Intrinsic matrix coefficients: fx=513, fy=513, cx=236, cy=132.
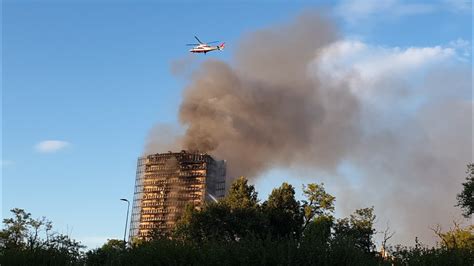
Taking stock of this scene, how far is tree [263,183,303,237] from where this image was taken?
227 ft

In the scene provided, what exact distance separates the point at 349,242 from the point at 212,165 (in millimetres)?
159291

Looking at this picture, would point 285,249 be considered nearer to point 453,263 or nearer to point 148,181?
point 453,263

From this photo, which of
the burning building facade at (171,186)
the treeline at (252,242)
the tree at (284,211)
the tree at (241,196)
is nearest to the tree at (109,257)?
the treeline at (252,242)

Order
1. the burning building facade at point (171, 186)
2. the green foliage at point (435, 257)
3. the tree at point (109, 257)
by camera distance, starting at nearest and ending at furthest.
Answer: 1. the green foliage at point (435, 257)
2. the tree at point (109, 257)
3. the burning building facade at point (171, 186)

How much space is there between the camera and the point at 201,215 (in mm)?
65750

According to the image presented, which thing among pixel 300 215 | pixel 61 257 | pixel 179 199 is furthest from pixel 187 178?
pixel 61 257

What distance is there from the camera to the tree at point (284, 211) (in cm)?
6912

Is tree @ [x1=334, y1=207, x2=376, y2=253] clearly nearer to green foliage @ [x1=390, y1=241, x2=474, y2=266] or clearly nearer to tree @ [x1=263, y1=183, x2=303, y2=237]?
tree @ [x1=263, y1=183, x2=303, y2=237]

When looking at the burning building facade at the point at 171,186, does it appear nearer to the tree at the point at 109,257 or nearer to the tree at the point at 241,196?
the tree at the point at 241,196

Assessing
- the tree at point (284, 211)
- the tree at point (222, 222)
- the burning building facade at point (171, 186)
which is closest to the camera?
the tree at point (222, 222)

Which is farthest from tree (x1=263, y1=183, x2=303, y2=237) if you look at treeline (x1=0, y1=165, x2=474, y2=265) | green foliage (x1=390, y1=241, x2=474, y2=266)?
green foliage (x1=390, y1=241, x2=474, y2=266)

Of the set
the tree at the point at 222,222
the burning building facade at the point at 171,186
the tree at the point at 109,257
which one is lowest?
the tree at the point at 109,257

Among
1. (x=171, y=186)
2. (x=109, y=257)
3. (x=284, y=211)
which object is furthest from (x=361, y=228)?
(x=171, y=186)

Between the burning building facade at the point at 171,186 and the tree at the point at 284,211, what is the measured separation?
109770 mm
